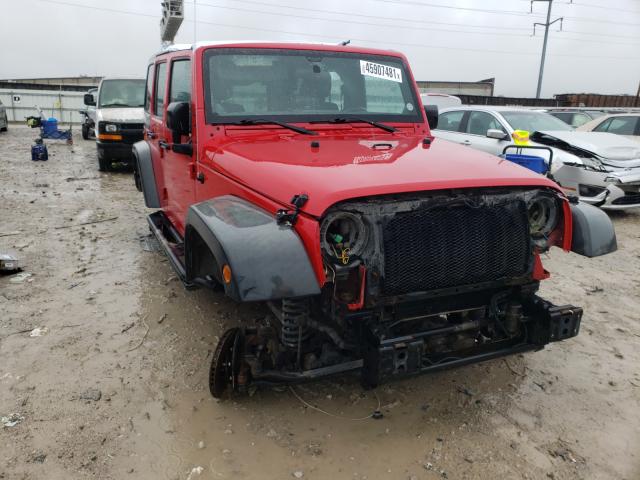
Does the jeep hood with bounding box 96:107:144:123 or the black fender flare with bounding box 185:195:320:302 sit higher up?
the jeep hood with bounding box 96:107:144:123

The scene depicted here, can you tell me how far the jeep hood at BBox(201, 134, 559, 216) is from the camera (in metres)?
2.48

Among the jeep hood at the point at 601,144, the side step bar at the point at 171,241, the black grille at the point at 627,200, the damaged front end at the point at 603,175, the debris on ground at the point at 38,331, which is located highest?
the jeep hood at the point at 601,144

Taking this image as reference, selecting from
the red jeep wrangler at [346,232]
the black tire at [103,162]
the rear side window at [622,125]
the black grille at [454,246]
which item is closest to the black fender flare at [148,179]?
the red jeep wrangler at [346,232]

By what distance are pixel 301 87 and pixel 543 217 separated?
75.9 inches

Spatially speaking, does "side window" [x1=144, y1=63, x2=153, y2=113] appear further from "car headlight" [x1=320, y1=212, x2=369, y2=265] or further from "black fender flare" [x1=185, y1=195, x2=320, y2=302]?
"car headlight" [x1=320, y1=212, x2=369, y2=265]

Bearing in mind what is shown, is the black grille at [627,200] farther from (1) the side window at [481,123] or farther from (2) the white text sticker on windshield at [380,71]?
(2) the white text sticker on windshield at [380,71]

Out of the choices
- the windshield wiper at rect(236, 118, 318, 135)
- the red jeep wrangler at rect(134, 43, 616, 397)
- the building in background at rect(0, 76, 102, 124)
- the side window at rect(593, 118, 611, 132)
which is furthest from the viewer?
the building in background at rect(0, 76, 102, 124)

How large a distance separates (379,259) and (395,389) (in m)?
1.15

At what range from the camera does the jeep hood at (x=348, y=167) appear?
2.48 m

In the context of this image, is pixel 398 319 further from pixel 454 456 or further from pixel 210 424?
pixel 210 424

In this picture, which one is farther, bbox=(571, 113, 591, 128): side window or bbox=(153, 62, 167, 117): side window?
bbox=(571, 113, 591, 128): side window

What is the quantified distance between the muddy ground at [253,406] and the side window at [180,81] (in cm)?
170

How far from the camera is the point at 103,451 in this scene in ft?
8.67

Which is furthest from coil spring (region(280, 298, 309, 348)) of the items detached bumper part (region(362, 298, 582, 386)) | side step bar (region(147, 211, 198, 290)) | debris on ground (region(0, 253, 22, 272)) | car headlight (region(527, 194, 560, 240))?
debris on ground (region(0, 253, 22, 272))
